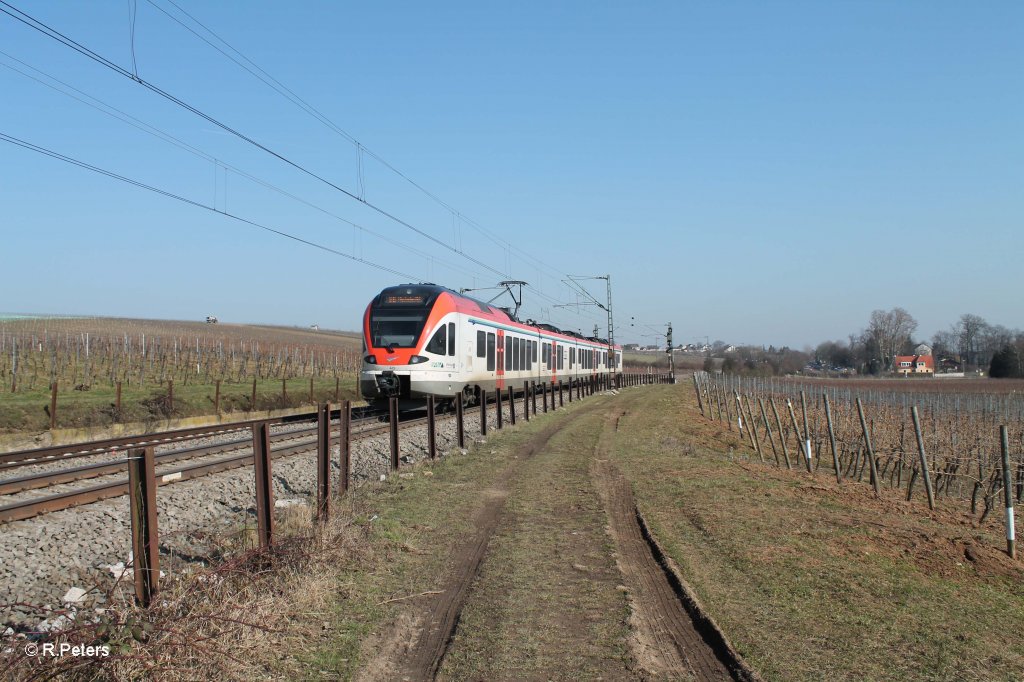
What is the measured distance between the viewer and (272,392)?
27797 mm

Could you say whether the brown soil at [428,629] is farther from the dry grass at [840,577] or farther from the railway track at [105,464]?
the railway track at [105,464]

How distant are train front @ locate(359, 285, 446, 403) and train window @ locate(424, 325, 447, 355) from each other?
0.32 m

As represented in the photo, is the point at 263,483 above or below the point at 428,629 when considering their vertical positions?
above

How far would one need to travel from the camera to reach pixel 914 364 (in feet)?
380

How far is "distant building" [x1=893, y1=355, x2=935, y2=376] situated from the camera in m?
113

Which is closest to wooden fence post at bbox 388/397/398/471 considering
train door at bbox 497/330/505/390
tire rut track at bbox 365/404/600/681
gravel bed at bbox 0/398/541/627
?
gravel bed at bbox 0/398/541/627

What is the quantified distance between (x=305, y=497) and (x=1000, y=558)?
823 cm

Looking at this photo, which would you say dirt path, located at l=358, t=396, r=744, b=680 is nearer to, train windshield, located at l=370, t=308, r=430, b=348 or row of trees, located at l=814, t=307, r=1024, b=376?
train windshield, located at l=370, t=308, r=430, b=348

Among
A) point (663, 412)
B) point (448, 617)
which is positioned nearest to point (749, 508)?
point (448, 617)

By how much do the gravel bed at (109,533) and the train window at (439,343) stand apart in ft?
23.7

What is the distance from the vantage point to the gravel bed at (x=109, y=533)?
243 inches

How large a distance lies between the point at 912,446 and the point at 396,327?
14.8m

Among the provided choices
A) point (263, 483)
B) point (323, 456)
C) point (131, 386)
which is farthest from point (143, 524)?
point (131, 386)

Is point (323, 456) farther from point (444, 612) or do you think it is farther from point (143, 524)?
point (143, 524)
